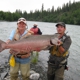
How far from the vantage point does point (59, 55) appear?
16.3 feet

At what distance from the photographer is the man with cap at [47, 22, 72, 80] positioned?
4.79m

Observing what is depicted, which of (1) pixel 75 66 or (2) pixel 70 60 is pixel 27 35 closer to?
(1) pixel 75 66

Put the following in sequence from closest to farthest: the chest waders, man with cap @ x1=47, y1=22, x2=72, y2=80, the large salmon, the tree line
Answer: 1. the large salmon
2. man with cap @ x1=47, y1=22, x2=72, y2=80
3. the chest waders
4. the tree line

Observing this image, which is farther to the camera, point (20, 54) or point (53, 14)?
point (53, 14)

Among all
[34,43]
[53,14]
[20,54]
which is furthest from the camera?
[53,14]

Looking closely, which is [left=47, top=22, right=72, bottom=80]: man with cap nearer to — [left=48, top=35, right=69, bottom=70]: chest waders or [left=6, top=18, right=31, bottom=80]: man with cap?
[left=48, top=35, right=69, bottom=70]: chest waders

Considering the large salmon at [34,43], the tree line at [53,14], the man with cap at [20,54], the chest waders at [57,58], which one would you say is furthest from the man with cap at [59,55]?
the tree line at [53,14]

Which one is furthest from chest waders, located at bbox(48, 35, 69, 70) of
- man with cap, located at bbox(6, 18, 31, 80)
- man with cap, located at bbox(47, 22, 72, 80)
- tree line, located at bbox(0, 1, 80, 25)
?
tree line, located at bbox(0, 1, 80, 25)

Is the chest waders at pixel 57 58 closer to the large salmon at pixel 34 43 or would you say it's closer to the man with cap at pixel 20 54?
the large salmon at pixel 34 43

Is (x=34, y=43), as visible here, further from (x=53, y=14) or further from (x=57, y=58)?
(x=53, y=14)

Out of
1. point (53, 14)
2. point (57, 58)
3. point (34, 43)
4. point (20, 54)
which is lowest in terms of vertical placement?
point (57, 58)

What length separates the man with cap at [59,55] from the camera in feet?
15.7

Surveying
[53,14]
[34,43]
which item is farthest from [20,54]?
[53,14]

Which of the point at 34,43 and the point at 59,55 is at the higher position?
the point at 34,43
